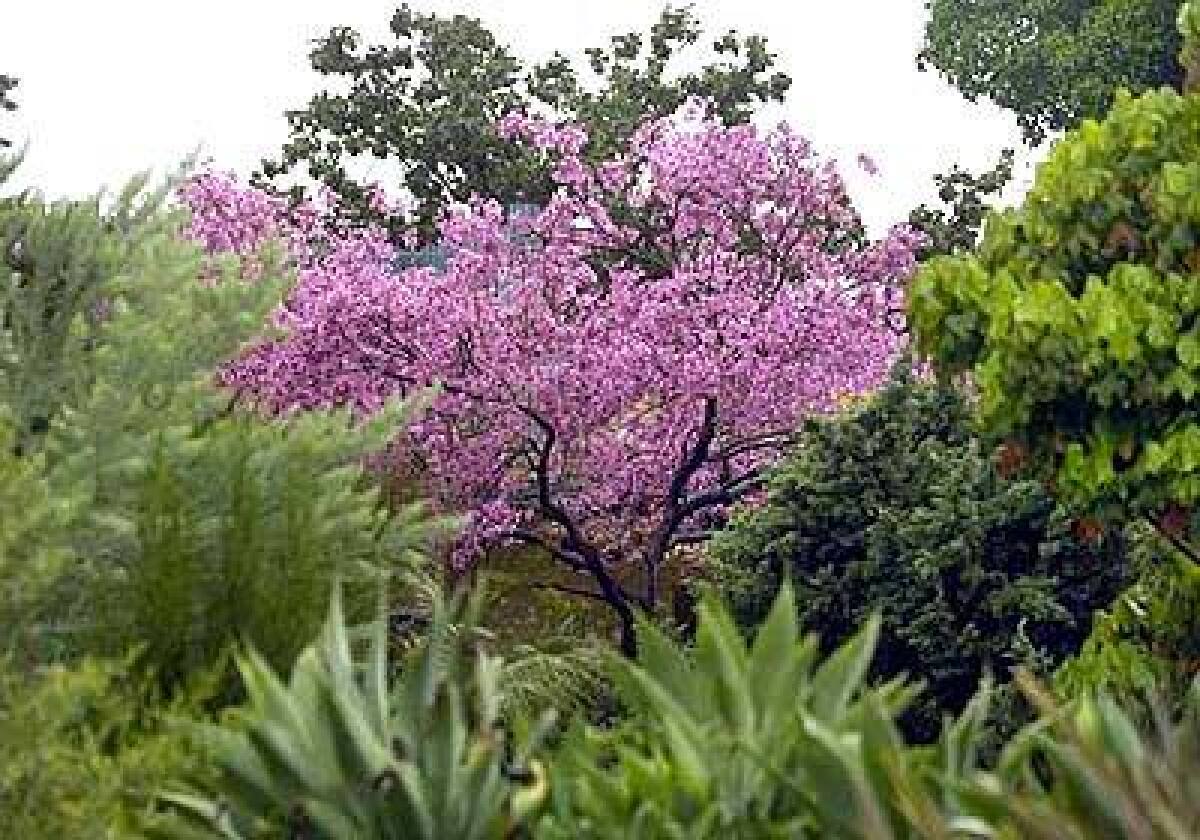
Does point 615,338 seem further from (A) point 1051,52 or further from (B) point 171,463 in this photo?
(A) point 1051,52

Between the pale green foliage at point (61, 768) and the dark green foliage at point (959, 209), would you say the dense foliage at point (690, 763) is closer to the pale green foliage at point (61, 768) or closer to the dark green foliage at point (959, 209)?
the pale green foliage at point (61, 768)

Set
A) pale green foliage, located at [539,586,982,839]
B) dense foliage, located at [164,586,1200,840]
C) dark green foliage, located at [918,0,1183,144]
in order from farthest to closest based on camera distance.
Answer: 1. dark green foliage, located at [918,0,1183,144]
2. pale green foliage, located at [539,586,982,839]
3. dense foliage, located at [164,586,1200,840]

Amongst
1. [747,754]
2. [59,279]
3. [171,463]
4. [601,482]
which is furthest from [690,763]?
[601,482]

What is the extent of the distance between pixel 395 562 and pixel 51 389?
1.42m

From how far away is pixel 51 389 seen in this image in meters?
9.57

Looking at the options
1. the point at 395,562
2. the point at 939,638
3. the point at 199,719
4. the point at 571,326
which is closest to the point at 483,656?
the point at 199,719

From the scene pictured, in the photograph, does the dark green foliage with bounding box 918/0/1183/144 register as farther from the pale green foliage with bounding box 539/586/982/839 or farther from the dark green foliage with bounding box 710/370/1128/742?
the pale green foliage with bounding box 539/586/982/839

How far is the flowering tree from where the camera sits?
19188 mm

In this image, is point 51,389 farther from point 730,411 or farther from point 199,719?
point 730,411

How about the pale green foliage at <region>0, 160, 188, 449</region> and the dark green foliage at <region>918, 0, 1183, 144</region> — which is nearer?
the pale green foliage at <region>0, 160, 188, 449</region>

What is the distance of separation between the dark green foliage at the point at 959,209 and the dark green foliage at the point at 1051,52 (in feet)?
24.2

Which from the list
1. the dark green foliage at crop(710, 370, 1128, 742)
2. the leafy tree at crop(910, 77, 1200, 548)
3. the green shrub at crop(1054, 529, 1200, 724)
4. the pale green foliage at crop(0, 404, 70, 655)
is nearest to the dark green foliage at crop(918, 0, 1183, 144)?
the dark green foliage at crop(710, 370, 1128, 742)

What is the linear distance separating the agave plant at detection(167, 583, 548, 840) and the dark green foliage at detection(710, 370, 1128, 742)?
8.90 meters

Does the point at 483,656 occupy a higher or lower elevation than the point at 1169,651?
lower
